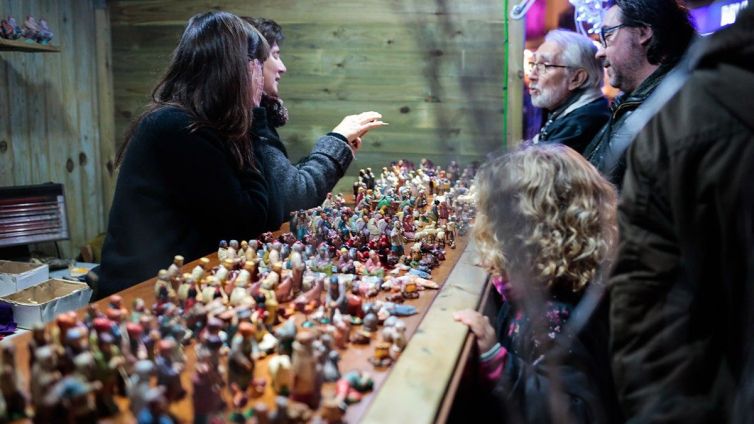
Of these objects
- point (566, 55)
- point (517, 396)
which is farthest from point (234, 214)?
point (566, 55)

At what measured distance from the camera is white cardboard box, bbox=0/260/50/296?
2.98 metres

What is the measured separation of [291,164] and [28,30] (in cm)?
224

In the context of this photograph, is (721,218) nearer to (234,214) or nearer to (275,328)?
(275,328)

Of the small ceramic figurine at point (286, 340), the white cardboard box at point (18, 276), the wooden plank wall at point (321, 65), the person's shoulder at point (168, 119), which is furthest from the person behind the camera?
the wooden plank wall at point (321, 65)

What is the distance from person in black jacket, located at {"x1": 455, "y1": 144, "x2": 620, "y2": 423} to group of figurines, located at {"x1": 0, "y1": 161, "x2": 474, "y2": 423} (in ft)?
0.51

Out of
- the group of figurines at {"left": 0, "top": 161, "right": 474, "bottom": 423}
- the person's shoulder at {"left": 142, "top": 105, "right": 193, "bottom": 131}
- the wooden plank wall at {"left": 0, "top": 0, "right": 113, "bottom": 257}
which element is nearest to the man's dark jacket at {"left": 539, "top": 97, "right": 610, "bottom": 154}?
the group of figurines at {"left": 0, "top": 161, "right": 474, "bottom": 423}

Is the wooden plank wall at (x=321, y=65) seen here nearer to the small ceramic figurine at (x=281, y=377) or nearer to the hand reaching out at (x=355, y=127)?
the hand reaching out at (x=355, y=127)

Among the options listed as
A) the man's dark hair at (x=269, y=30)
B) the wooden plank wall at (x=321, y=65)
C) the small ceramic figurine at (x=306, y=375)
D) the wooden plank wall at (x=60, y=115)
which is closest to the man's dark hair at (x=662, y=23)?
the man's dark hair at (x=269, y=30)

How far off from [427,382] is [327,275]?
568 mm

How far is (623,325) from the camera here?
35.3 inches

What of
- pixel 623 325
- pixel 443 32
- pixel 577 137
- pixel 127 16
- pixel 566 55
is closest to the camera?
pixel 443 32

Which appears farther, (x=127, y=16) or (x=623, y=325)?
(x=127, y=16)

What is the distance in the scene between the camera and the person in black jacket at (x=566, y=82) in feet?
7.96

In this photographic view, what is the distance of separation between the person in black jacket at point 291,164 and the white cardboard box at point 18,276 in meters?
1.58
